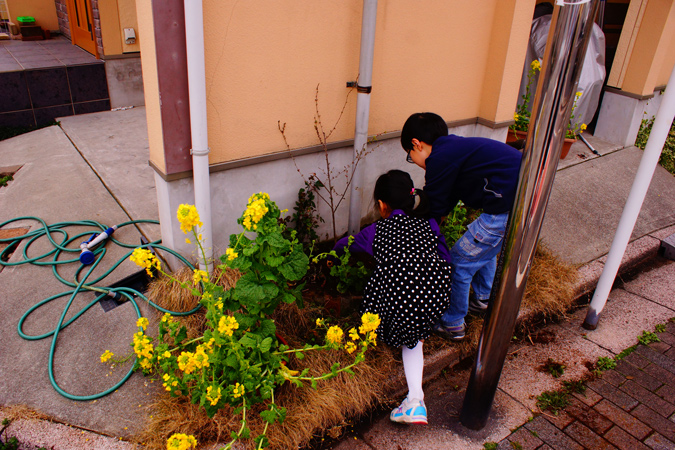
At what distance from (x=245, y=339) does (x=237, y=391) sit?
0.25 meters

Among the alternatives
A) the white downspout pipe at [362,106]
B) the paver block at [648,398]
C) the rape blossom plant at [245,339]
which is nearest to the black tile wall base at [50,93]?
the white downspout pipe at [362,106]

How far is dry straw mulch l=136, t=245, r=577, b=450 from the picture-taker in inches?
95.0

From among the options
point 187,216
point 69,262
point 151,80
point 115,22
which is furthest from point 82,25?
point 187,216

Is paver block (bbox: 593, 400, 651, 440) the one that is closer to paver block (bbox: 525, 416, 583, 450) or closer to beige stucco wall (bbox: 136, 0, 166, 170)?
paver block (bbox: 525, 416, 583, 450)

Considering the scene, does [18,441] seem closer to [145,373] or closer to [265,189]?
[145,373]

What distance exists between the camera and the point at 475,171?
291 cm

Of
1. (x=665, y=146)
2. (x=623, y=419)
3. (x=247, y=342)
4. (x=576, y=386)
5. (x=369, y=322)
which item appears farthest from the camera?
(x=665, y=146)

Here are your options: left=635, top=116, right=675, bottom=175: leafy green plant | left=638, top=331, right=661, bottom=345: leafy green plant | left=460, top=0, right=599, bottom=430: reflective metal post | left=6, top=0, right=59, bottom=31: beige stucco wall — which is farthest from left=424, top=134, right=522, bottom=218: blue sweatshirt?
left=6, top=0, right=59, bottom=31: beige stucco wall

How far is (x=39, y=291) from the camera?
3023 millimetres

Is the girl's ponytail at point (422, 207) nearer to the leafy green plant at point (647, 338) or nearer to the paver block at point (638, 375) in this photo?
the paver block at point (638, 375)

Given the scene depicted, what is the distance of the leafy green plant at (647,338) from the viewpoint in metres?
Answer: 3.53

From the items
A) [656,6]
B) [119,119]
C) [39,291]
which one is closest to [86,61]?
[119,119]

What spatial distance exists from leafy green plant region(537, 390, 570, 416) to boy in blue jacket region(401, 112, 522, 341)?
692 mm

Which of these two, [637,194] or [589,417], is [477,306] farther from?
[637,194]
